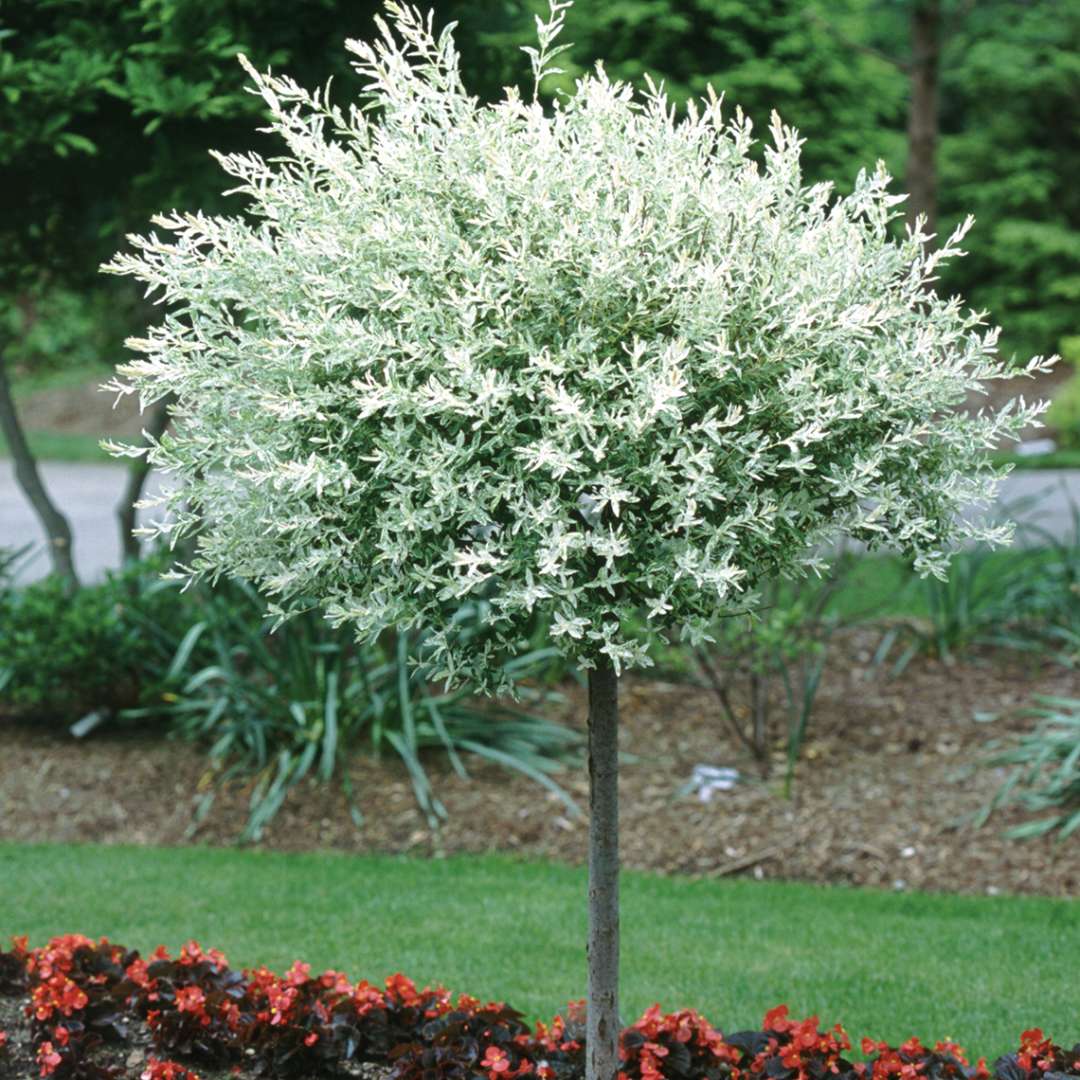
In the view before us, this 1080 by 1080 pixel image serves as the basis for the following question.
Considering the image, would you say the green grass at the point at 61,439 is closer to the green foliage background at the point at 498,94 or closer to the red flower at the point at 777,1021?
the green foliage background at the point at 498,94

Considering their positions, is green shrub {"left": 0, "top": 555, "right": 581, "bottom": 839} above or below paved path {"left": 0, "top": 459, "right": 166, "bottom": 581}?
below

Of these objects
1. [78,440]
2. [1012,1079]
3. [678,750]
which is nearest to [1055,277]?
[78,440]

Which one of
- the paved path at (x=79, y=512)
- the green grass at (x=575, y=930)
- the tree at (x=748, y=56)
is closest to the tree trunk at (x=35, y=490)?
the green grass at (x=575, y=930)

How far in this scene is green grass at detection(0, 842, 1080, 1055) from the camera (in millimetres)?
4445

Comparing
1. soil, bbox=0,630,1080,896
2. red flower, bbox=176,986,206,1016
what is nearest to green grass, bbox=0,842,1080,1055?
soil, bbox=0,630,1080,896

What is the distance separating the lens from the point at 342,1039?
11.9ft

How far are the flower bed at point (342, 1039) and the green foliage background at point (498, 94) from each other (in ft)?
11.1

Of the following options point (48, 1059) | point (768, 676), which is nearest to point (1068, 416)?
point (768, 676)

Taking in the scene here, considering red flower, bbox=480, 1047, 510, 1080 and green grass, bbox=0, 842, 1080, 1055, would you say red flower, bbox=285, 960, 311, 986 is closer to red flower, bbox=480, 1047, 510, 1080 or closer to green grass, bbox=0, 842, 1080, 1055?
red flower, bbox=480, 1047, 510, 1080

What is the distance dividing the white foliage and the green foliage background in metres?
3.04

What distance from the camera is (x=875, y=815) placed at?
5.90 meters

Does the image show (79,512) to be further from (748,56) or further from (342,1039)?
(342,1039)

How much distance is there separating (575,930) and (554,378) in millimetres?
2764

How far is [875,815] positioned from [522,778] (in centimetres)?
149
